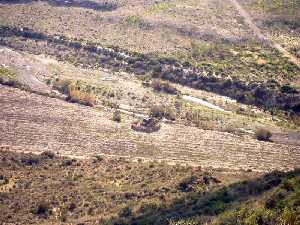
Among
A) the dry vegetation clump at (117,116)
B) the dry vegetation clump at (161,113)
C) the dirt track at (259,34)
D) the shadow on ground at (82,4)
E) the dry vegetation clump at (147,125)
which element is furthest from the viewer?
the shadow on ground at (82,4)

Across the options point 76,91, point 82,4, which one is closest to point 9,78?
point 76,91

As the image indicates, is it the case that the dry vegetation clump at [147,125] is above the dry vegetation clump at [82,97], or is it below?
below

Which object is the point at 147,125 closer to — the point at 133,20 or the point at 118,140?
the point at 118,140

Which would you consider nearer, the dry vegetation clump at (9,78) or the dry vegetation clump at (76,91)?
the dry vegetation clump at (76,91)

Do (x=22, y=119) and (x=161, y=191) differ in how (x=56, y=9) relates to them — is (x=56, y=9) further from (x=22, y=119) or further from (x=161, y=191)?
(x=161, y=191)

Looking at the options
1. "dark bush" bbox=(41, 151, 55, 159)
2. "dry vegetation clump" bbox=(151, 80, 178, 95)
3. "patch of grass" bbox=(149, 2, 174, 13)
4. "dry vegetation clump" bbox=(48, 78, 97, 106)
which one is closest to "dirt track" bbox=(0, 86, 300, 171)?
"dark bush" bbox=(41, 151, 55, 159)

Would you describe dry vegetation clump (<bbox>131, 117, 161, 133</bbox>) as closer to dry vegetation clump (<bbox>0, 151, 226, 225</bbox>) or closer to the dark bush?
dry vegetation clump (<bbox>0, 151, 226, 225</bbox>)

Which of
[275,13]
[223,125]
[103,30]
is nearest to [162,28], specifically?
[103,30]

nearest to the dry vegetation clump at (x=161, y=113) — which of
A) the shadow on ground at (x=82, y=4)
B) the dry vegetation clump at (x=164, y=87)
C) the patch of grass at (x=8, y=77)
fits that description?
the dry vegetation clump at (x=164, y=87)

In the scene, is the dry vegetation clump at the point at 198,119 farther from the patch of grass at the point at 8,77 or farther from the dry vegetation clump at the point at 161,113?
the patch of grass at the point at 8,77
